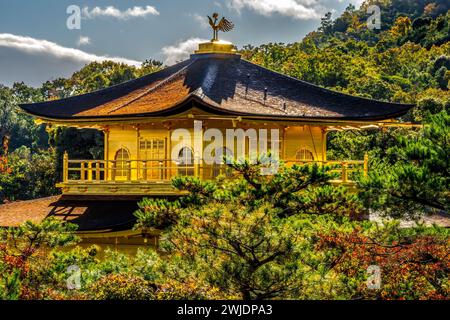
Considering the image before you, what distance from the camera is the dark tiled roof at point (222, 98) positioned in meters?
21.4

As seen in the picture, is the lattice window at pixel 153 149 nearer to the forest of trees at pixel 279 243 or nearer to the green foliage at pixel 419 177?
the forest of trees at pixel 279 243

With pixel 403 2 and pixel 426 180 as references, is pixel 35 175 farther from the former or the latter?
pixel 403 2

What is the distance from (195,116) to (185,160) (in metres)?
2.47

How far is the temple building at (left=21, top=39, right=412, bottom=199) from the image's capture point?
20.6 metres

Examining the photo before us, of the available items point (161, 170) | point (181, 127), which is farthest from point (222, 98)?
point (161, 170)

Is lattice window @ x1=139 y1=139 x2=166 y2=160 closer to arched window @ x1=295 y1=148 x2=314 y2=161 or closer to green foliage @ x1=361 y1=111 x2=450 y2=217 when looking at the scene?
arched window @ x1=295 y1=148 x2=314 y2=161

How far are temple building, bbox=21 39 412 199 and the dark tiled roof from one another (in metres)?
0.03

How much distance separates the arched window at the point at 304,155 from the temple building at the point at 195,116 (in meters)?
0.03

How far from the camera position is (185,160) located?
21.9m

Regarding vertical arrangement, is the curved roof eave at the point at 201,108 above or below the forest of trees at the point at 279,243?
above

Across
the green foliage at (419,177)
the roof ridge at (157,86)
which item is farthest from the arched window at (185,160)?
the green foliage at (419,177)

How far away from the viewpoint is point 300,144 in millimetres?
23094

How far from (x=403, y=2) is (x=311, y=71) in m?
65.2
